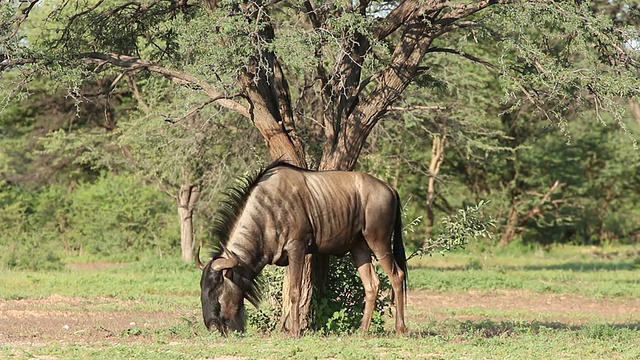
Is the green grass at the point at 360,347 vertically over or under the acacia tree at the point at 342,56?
under

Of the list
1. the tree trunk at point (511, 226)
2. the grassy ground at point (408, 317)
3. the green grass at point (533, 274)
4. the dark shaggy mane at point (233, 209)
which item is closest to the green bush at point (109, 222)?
the grassy ground at point (408, 317)

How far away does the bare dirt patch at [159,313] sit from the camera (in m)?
11.6

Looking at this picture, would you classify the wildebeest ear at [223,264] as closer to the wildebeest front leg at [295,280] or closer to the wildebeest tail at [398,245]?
the wildebeest front leg at [295,280]

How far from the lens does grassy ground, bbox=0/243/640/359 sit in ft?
31.4

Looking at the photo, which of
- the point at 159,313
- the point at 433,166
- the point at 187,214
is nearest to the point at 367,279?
the point at 159,313

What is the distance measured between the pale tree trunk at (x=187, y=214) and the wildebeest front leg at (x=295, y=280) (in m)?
14.2

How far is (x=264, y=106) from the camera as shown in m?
11.6

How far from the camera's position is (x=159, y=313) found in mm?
15383

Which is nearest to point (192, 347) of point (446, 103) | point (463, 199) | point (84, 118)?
point (446, 103)

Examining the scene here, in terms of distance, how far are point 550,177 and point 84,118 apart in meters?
15.9

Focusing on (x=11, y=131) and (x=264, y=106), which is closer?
(x=264, y=106)

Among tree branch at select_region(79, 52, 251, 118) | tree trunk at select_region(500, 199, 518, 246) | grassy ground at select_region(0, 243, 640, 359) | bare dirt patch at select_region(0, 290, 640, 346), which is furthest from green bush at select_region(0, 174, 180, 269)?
tree branch at select_region(79, 52, 251, 118)

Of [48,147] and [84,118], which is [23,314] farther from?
[84,118]

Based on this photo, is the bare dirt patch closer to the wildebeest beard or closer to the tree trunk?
the wildebeest beard
